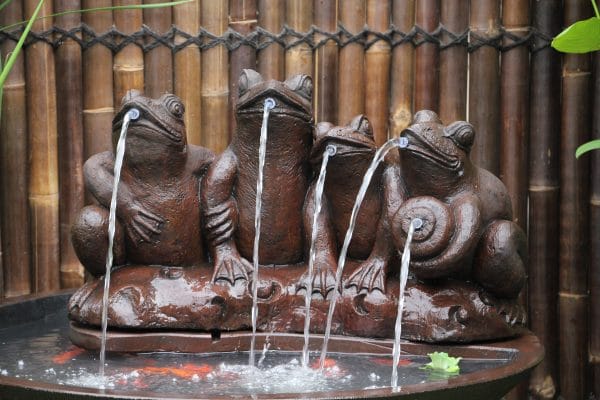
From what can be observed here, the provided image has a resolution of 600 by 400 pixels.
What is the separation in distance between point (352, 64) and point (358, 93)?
118 mm

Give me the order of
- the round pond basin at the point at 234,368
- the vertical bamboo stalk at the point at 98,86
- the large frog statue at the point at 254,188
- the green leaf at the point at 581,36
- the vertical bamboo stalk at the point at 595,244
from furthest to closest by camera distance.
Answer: the vertical bamboo stalk at the point at 98,86 → the vertical bamboo stalk at the point at 595,244 → the large frog statue at the point at 254,188 → the round pond basin at the point at 234,368 → the green leaf at the point at 581,36

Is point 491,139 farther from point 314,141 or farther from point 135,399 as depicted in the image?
point 135,399

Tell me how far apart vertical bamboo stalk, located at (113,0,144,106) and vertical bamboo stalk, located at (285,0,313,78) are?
0.59 m

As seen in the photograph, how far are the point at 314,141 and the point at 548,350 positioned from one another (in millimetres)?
1635

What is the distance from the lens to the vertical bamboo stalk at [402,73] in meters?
4.19

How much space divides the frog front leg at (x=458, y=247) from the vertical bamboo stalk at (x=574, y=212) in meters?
1.30

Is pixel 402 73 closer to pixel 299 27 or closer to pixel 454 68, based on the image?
pixel 454 68

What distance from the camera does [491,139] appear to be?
4160 millimetres

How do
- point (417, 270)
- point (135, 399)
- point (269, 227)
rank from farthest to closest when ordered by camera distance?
point (269, 227) → point (417, 270) → point (135, 399)

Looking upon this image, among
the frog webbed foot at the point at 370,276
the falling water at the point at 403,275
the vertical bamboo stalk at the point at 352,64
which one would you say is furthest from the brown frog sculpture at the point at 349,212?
the vertical bamboo stalk at the point at 352,64

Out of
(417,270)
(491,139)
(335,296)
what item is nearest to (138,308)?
(335,296)

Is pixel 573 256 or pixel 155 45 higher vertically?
pixel 155 45

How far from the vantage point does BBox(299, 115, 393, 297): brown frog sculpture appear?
3029mm

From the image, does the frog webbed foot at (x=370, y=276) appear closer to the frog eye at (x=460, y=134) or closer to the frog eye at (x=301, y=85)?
the frog eye at (x=460, y=134)
